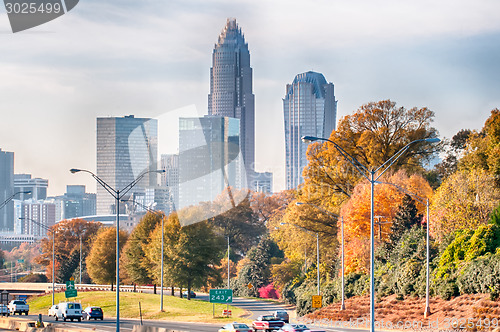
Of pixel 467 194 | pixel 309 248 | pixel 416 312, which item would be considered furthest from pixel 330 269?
pixel 416 312

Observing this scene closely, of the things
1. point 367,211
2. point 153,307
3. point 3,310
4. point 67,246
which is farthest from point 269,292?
point 67,246

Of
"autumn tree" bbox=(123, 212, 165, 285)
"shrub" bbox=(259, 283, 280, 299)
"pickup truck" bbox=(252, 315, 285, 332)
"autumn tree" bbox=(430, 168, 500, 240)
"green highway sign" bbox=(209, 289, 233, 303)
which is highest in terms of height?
"autumn tree" bbox=(430, 168, 500, 240)

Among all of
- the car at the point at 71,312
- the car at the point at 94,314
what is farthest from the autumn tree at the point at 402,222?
the car at the point at 71,312

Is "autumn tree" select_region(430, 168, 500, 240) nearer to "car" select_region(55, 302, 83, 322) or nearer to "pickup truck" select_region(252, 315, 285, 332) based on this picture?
"pickup truck" select_region(252, 315, 285, 332)

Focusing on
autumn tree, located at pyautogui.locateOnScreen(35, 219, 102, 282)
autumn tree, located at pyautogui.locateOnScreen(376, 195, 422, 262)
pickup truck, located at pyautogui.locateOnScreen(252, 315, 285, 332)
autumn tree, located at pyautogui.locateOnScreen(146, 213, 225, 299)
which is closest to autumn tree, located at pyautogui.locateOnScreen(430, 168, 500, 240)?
autumn tree, located at pyautogui.locateOnScreen(376, 195, 422, 262)

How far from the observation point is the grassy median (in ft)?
244

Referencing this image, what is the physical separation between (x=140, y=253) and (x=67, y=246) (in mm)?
41550

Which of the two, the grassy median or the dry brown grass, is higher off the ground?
the dry brown grass

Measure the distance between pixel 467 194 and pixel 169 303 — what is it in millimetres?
37793

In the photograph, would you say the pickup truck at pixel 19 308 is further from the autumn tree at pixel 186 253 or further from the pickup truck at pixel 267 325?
the pickup truck at pixel 267 325

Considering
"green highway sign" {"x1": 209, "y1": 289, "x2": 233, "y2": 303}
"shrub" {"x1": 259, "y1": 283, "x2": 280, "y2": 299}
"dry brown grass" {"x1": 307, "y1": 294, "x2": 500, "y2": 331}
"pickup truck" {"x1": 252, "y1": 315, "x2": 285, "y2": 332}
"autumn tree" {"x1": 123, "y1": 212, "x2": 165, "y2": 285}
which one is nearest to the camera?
"dry brown grass" {"x1": 307, "y1": 294, "x2": 500, "y2": 331}

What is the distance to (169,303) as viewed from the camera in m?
88.6

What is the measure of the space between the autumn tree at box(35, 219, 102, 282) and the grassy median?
3026 cm

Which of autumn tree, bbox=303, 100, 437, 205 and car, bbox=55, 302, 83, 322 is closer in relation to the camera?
car, bbox=55, 302, 83, 322
